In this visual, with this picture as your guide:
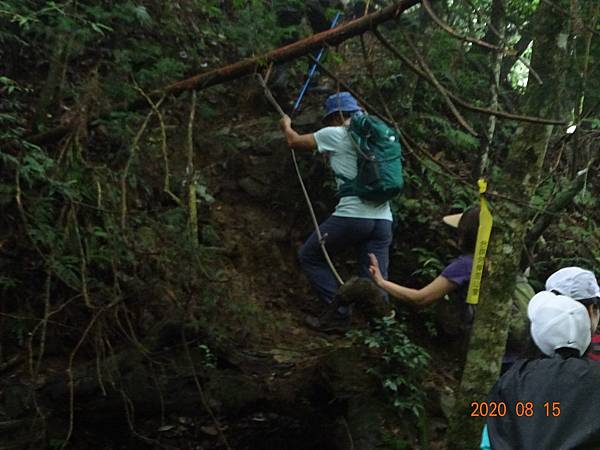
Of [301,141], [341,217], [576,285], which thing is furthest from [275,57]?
[576,285]

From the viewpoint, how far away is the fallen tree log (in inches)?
153

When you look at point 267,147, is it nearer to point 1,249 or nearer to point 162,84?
point 162,84

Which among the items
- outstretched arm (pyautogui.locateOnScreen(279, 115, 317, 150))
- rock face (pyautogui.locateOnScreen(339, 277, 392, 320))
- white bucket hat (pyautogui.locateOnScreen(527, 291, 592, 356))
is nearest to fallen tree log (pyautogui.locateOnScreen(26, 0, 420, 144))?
outstretched arm (pyautogui.locateOnScreen(279, 115, 317, 150))

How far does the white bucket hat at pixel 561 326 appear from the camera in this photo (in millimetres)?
2297

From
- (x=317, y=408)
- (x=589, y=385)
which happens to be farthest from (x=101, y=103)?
(x=589, y=385)

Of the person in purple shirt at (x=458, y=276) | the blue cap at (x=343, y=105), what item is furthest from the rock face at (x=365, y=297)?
the blue cap at (x=343, y=105)

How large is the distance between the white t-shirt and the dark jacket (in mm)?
3107

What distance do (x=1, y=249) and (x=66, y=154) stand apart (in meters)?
0.87

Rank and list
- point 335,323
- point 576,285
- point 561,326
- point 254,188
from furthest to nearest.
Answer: point 254,188
point 335,323
point 576,285
point 561,326

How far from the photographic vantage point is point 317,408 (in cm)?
506

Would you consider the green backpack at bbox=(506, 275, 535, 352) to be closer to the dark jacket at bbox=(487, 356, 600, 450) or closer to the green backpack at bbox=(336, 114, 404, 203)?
the green backpack at bbox=(336, 114, 404, 203)

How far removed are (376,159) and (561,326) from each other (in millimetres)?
2850

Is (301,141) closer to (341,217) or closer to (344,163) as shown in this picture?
(344,163)

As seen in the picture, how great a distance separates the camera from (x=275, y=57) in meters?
4.44
